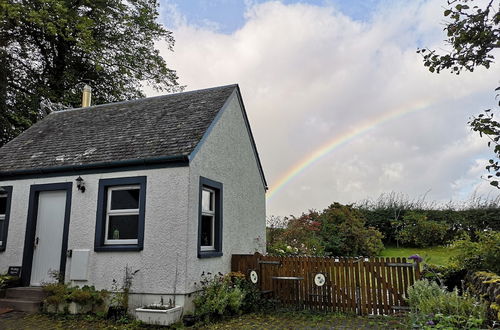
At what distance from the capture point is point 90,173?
898cm

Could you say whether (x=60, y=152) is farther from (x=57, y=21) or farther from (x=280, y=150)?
(x=57, y=21)

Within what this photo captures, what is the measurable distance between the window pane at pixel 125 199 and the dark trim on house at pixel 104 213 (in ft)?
0.63

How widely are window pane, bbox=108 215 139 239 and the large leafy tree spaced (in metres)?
13.3

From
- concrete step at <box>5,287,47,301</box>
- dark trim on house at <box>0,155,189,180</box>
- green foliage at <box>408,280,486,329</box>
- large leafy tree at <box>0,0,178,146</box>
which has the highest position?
large leafy tree at <box>0,0,178,146</box>

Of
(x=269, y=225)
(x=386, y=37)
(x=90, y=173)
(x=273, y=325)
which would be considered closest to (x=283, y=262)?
(x=273, y=325)

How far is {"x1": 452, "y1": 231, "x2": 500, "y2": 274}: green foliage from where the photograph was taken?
6.81 m

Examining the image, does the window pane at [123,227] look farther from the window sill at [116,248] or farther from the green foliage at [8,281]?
the green foliage at [8,281]

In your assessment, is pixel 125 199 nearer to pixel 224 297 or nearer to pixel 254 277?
pixel 224 297

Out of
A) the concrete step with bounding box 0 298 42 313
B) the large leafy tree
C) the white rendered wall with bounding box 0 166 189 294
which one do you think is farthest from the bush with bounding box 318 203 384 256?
the large leafy tree

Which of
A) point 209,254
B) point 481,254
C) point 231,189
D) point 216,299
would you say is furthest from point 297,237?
point 481,254

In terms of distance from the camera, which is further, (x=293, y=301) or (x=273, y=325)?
(x=293, y=301)

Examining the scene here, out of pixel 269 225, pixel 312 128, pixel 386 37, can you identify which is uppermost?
pixel 386 37

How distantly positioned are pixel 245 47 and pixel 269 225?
928 cm

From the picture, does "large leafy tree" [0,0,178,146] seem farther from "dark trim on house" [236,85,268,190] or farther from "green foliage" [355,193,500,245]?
"green foliage" [355,193,500,245]
